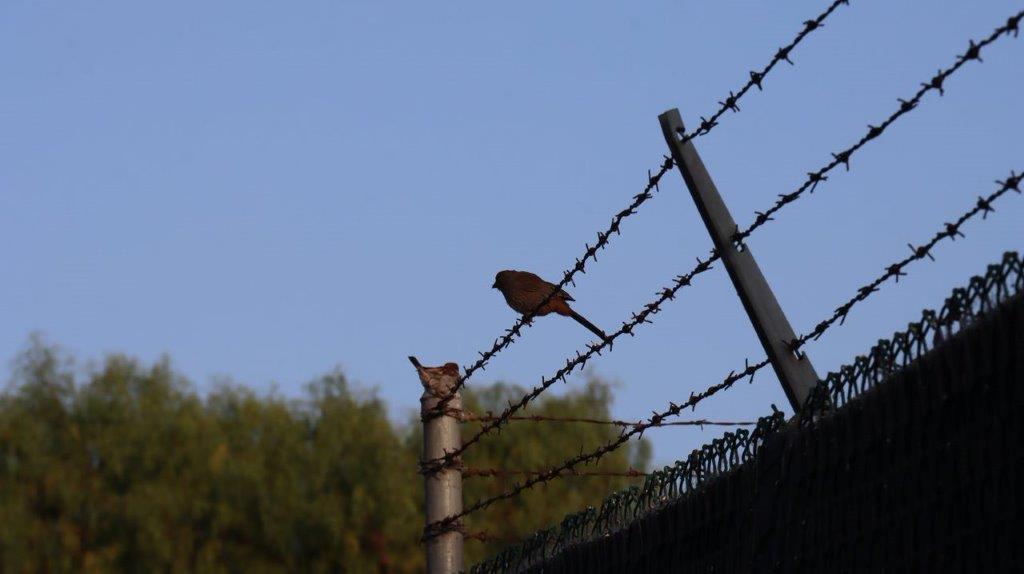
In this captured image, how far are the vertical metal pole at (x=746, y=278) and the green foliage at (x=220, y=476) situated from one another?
23.5 meters

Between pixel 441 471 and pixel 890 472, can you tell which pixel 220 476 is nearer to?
pixel 441 471

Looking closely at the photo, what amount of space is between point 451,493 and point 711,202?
7.42 ft

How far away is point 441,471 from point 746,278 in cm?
233

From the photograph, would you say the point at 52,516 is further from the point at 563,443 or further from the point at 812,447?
the point at 812,447

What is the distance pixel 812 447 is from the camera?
306cm

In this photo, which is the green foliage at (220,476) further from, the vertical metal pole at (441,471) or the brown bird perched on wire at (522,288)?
the vertical metal pole at (441,471)

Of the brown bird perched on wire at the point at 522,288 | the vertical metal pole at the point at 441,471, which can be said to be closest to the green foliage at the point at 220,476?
the brown bird perched on wire at the point at 522,288

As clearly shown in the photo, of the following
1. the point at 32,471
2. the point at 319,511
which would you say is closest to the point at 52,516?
the point at 32,471

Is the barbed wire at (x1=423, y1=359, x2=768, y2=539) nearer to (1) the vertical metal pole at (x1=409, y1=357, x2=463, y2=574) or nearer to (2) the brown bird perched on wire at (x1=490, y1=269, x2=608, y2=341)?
(1) the vertical metal pole at (x1=409, y1=357, x2=463, y2=574)

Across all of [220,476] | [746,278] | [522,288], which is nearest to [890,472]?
[746,278]

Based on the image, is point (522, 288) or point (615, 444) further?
point (522, 288)

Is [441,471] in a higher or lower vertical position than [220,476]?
lower

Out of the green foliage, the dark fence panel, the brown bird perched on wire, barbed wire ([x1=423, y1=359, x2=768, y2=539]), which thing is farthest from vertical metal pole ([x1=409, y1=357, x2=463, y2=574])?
the green foliage

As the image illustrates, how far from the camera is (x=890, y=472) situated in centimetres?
273
